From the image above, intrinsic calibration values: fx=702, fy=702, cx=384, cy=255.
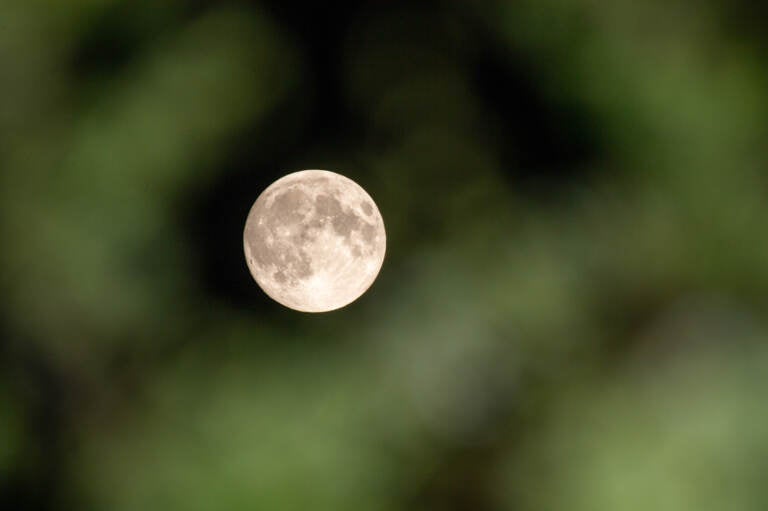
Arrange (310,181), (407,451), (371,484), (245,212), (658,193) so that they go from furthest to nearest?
(245,212) < (407,451) < (371,484) < (658,193) < (310,181)

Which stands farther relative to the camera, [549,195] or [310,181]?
[549,195]

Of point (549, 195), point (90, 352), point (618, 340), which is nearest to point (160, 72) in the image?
point (90, 352)

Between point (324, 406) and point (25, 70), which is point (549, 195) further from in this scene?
point (25, 70)

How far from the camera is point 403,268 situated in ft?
5.83

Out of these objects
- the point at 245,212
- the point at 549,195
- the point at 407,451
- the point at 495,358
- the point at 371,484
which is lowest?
the point at 371,484

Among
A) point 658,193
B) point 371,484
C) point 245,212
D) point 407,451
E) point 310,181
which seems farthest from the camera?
point 245,212

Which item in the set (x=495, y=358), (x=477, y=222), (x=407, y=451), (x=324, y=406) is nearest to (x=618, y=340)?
(x=495, y=358)

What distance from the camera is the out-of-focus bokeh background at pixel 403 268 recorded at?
4.54 ft

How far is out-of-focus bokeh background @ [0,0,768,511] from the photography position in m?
1.38

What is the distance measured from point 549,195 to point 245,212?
81 centimetres

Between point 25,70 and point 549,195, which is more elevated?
point 25,70

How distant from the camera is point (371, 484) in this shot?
161 cm

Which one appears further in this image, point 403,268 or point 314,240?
point 403,268

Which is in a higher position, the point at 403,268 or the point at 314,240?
the point at 403,268
